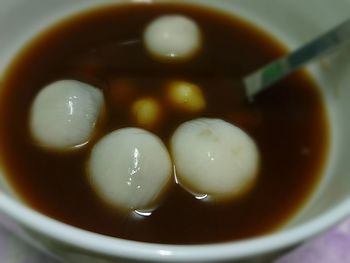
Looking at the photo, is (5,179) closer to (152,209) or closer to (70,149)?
(70,149)

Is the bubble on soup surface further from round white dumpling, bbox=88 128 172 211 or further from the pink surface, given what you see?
the pink surface

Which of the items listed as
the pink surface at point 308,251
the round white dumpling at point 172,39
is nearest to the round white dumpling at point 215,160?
the pink surface at point 308,251

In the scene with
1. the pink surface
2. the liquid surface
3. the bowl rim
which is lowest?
the pink surface

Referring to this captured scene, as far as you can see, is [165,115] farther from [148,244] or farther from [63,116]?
[148,244]

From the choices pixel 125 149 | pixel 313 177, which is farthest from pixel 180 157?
pixel 313 177

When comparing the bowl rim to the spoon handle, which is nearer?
the bowl rim

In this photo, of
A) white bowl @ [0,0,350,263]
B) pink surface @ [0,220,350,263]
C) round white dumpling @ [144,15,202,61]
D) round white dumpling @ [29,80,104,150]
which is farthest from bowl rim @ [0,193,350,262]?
round white dumpling @ [144,15,202,61]

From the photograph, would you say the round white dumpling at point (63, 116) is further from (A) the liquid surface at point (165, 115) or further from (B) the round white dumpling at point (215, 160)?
(B) the round white dumpling at point (215, 160)
